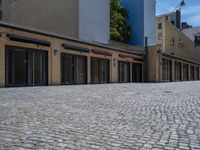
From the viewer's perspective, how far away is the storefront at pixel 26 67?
56.4ft

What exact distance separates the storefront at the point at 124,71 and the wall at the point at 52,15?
20.2 feet

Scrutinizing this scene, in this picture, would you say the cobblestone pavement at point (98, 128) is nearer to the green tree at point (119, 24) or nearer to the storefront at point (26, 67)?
the storefront at point (26, 67)

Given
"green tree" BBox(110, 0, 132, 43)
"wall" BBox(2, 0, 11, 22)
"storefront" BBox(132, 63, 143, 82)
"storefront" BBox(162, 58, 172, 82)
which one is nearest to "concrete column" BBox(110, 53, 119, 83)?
"storefront" BBox(132, 63, 143, 82)

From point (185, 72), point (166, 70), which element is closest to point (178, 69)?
point (185, 72)

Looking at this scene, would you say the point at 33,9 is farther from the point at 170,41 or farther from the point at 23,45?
the point at 170,41

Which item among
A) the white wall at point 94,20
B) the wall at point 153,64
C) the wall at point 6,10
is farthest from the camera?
the wall at point 6,10

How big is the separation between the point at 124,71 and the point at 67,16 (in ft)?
29.5

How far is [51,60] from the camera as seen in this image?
20.2m

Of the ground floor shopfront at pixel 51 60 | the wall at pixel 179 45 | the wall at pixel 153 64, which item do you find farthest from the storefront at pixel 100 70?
the wall at pixel 179 45

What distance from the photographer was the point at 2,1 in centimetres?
4212

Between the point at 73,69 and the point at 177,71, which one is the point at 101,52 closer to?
the point at 73,69

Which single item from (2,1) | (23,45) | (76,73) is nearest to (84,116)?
(23,45)

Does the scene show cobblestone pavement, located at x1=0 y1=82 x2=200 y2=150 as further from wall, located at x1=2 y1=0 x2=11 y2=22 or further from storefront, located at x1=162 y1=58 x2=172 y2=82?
wall, located at x1=2 y1=0 x2=11 y2=22

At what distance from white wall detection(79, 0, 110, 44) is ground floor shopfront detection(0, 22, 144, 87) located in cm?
550
